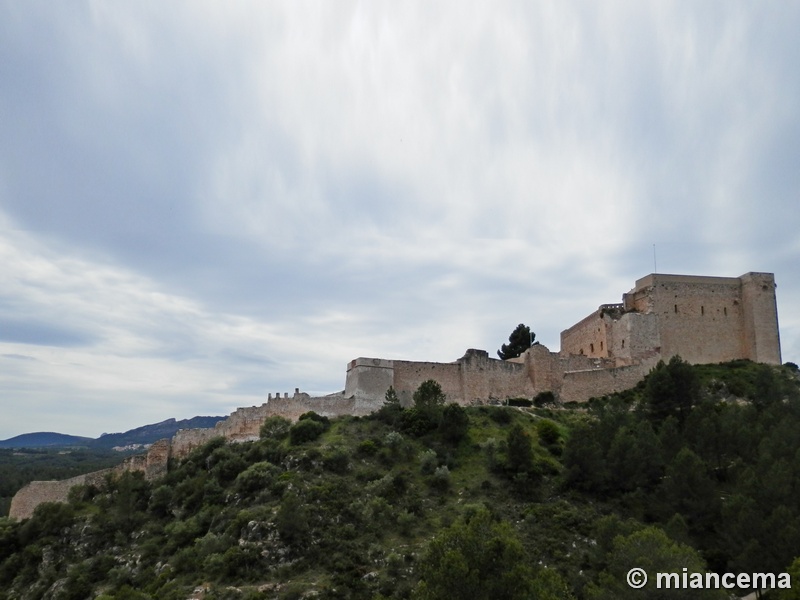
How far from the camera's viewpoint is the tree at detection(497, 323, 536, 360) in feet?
180

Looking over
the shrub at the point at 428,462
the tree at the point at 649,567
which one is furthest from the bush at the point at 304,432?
the tree at the point at 649,567

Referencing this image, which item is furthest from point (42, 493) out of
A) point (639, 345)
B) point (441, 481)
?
point (639, 345)

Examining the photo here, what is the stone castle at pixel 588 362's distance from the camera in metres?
40.3

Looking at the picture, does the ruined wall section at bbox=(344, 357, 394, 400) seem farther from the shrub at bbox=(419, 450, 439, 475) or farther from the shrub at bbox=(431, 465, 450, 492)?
the shrub at bbox=(431, 465, 450, 492)

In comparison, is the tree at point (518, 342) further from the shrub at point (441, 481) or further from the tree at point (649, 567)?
the tree at point (649, 567)

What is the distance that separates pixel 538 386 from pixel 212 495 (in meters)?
20.5

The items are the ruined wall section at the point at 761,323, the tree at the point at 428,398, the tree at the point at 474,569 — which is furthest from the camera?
the ruined wall section at the point at 761,323

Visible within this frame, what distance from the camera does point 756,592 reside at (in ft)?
71.6

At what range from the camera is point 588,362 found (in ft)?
148

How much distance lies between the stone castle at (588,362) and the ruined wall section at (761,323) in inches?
2.6

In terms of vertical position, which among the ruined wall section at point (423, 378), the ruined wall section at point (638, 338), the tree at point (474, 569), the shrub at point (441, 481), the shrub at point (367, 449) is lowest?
the tree at point (474, 569)

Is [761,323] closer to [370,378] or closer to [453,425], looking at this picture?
[453,425]

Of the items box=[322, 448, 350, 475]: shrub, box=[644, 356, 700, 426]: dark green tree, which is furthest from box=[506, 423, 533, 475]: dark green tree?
box=[644, 356, 700, 426]: dark green tree

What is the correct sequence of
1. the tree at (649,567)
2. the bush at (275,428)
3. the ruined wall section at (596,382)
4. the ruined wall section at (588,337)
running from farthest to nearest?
the ruined wall section at (588,337)
the ruined wall section at (596,382)
the bush at (275,428)
the tree at (649,567)
